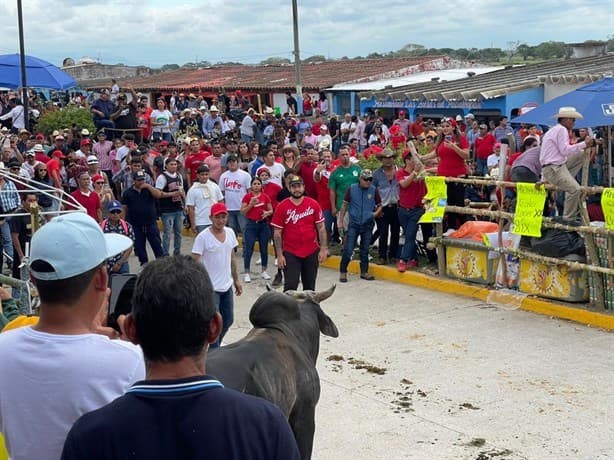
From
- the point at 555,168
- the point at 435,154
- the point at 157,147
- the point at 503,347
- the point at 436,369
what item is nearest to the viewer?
the point at 436,369

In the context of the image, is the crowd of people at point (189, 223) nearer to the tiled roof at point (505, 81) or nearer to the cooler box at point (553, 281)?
the cooler box at point (553, 281)

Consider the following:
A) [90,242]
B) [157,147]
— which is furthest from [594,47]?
[90,242]

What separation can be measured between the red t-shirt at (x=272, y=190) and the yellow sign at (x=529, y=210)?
3.97 metres

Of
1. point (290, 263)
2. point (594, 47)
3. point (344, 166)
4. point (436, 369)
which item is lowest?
point (436, 369)

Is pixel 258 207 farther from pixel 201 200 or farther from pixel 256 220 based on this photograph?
pixel 201 200

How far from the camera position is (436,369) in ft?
29.5

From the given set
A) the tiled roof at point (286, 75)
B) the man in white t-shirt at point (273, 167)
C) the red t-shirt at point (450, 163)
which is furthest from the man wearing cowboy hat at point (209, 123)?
the red t-shirt at point (450, 163)

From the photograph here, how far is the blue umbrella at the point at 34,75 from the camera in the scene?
22156mm

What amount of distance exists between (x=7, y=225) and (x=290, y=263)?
4949mm

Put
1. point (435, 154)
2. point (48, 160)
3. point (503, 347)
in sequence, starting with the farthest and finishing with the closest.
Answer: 1. point (48, 160)
2. point (435, 154)
3. point (503, 347)

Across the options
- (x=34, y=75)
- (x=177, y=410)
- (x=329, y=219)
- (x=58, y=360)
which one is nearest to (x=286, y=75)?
(x=34, y=75)

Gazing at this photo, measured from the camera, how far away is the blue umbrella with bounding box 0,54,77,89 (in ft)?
72.7

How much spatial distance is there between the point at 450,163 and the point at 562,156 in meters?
2.33

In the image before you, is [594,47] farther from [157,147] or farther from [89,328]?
[89,328]
